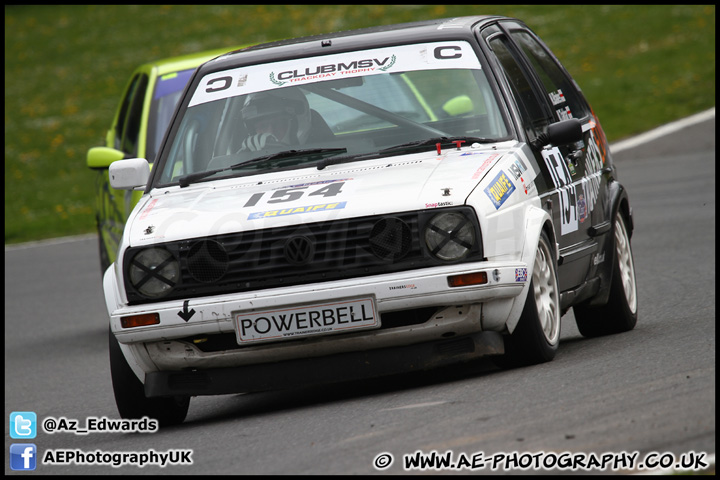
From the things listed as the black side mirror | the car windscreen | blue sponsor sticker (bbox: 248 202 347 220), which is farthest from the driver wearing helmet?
the black side mirror

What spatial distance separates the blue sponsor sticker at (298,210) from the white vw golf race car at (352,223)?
0.03ft

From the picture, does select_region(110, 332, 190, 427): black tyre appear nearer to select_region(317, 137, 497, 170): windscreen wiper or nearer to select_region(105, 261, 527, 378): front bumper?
select_region(105, 261, 527, 378): front bumper

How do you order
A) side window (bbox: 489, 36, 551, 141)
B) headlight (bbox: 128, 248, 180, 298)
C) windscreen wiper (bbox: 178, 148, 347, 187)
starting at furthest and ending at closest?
side window (bbox: 489, 36, 551, 141) → windscreen wiper (bbox: 178, 148, 347, 187) → headlight (bbox: 128, 248, 180, 298)


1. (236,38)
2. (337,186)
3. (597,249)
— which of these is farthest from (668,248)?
(236,38)

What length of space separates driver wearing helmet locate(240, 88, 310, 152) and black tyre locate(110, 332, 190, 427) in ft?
4.37

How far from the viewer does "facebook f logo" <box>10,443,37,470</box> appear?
5893 millimetres

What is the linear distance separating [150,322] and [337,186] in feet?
3.51

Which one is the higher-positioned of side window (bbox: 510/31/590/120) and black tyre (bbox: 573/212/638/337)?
side window (bbox: 510/31/590/120)

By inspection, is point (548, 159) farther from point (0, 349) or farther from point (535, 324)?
point (0, 349)

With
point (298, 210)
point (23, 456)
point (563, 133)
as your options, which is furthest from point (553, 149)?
point (23, 456)

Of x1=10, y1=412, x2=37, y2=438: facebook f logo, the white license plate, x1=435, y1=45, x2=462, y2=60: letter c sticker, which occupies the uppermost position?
x1=435, y1=45, x2=462, y2=60: letter c sticker

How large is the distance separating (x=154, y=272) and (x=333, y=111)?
4.78ft

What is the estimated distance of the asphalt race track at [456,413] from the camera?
4.64 meters

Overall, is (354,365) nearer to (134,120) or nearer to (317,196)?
(317,196)
